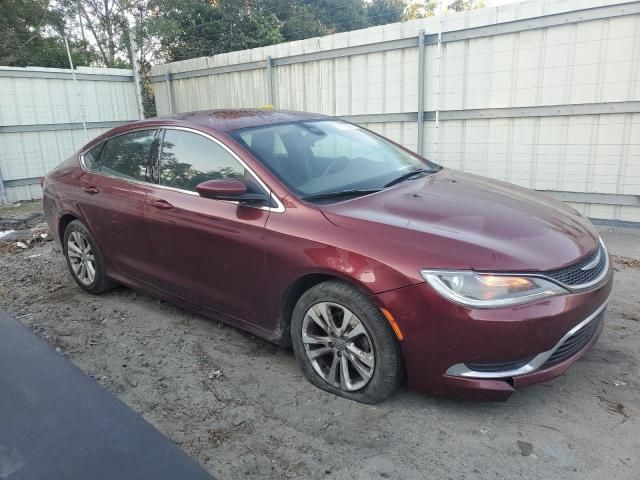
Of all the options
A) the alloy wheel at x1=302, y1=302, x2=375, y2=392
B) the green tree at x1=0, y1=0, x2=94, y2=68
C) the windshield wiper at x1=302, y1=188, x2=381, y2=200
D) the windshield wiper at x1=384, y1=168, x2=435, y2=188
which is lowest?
the alloy wheel at x1=302, y1=302, x2=375, y2=392

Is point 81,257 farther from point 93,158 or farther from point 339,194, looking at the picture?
point 339,194

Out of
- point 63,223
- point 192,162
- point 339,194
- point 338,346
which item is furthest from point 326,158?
point 63,223

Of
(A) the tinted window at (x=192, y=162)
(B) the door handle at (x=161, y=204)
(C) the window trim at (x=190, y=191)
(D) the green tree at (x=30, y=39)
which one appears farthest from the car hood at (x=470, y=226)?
(D) the green tree at (x=30, y=39)

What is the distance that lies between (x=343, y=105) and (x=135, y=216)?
16.9ft

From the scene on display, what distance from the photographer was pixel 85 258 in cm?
462

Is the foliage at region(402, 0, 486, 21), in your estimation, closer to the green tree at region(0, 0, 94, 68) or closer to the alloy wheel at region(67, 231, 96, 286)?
the green tree at region(0, 0, 94, 68)

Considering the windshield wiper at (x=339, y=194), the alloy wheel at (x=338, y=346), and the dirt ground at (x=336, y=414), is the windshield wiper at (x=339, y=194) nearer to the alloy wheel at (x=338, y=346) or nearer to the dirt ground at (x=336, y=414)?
the alloy wheel at (x=338, y=346)

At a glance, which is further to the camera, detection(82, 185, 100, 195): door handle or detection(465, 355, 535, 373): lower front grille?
detection(82, 185, 100, 195): door handle

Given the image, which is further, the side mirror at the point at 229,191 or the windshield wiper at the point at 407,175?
the windshield wiper at the point at 407,175

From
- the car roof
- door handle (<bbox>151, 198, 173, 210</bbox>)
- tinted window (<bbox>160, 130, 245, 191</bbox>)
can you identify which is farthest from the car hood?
door handle (<bbox>151, 198, 173, 210</bbox>)

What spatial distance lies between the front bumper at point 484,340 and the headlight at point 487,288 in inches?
1.3

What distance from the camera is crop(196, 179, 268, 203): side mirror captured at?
121 inches

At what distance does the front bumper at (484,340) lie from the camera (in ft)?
7.98

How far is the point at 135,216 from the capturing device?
3869 millimetres
